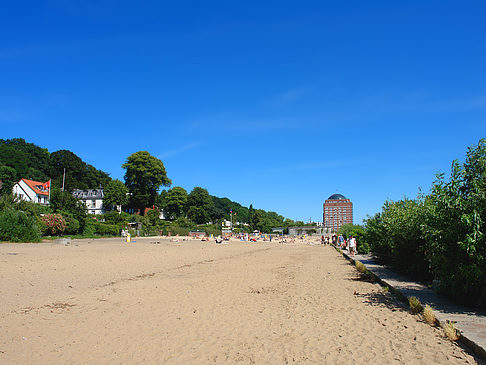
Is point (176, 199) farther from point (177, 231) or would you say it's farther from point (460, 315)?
point (460, 315)

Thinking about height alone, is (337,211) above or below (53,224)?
above

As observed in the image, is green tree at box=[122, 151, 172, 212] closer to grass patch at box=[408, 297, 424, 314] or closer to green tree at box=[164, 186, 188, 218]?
green tree at box=[164, 186, 188, 218]

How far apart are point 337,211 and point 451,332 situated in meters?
193

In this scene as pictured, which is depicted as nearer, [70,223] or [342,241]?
[70,223]

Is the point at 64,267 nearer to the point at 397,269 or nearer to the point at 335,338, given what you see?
the point at 335,338

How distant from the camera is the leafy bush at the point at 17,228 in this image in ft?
95.3

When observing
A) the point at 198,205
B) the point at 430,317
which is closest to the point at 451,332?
the point at 430,317

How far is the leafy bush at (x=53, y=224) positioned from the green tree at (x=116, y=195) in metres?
35.0

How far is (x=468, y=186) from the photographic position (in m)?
7.40

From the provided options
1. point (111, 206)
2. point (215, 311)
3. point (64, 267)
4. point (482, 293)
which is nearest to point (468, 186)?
point (482, 293)

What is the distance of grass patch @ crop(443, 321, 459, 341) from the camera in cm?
586

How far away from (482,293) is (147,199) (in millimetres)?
73966

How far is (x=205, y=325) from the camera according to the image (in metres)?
7.20

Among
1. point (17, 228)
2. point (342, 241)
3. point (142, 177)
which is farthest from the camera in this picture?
point (142, 177)
